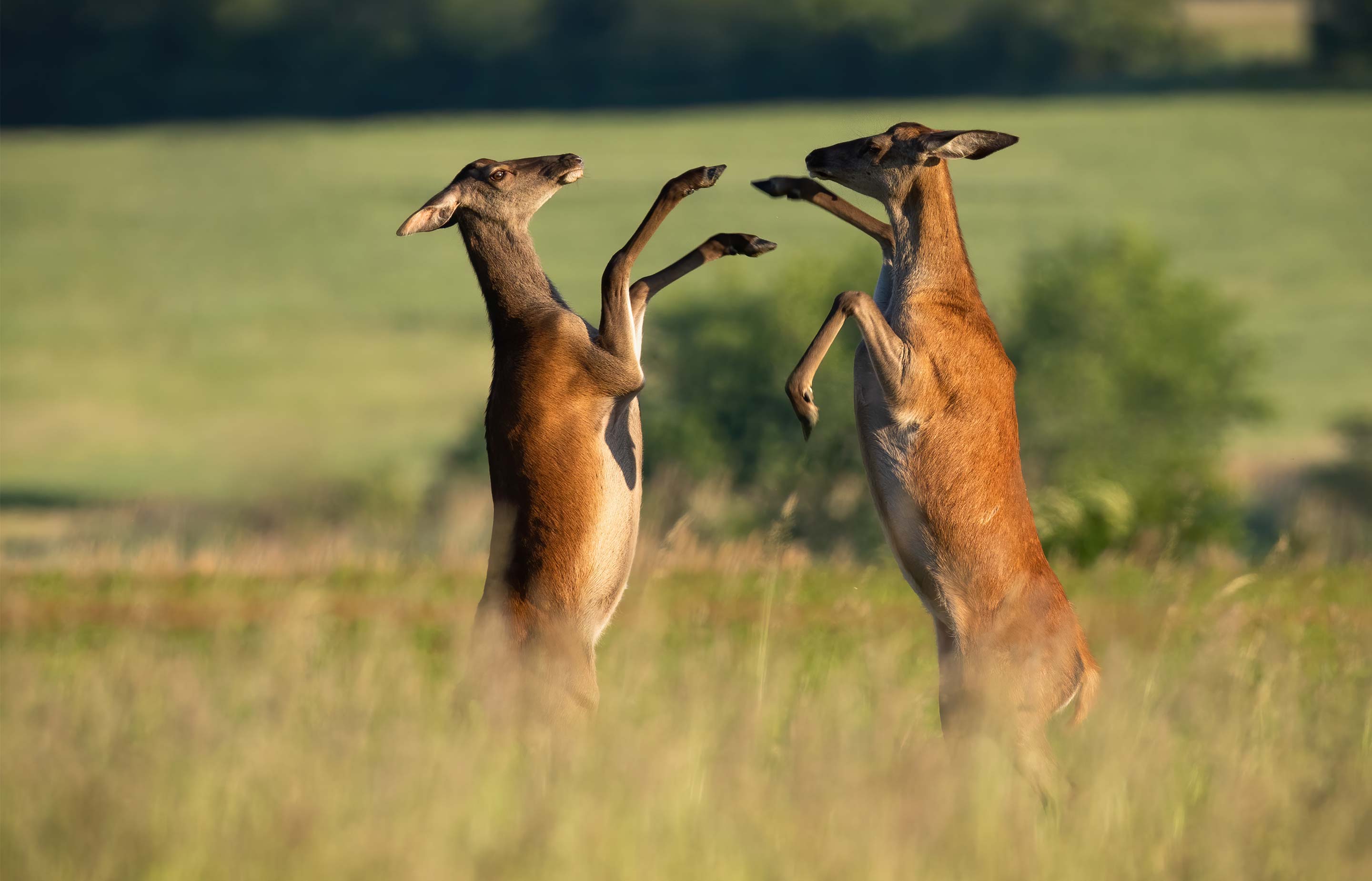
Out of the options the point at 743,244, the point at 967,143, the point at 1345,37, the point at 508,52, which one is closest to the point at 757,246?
the point at 743,244

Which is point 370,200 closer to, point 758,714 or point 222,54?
point 222,54

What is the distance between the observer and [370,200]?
217 ft

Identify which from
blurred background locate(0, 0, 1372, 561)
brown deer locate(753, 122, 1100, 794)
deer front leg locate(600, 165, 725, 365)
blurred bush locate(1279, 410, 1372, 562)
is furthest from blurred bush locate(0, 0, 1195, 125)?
brown deer locate(753, 122, 1100, 794)

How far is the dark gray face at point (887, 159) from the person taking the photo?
736 cm

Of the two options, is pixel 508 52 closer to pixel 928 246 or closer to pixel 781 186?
pixel 781 186

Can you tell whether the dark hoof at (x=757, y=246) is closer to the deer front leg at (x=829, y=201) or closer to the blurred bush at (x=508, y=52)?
the deer front leg at (x=829, y=201)

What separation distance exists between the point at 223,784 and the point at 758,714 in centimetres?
192

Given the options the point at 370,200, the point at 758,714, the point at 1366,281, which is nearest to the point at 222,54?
the point at 370,200

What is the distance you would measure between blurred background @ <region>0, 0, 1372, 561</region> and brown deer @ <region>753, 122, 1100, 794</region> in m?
21.6

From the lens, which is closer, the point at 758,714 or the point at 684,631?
the point at 758,714

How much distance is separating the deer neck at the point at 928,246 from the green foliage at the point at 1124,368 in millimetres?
37914

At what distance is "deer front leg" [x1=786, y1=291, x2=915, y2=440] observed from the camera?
6785mm

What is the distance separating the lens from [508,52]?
73.0 meters

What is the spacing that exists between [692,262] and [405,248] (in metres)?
61.3
